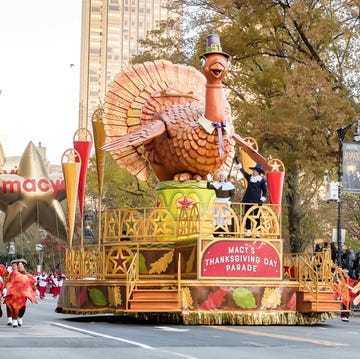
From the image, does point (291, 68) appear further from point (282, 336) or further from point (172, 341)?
point (172, 341)

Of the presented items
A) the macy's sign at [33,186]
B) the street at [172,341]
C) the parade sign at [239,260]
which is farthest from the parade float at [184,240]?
the macy's sign at [33,186]

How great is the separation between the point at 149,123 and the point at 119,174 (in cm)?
3193

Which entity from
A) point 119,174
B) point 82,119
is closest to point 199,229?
point 119,174

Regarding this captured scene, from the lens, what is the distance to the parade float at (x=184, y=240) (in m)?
19.8

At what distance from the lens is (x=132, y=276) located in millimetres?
19828

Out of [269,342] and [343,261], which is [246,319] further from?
[343,261]

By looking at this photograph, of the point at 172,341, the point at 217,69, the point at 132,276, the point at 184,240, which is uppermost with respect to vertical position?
the point at 217,69

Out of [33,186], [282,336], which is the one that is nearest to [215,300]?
[282,336]

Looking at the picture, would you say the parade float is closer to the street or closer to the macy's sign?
the street

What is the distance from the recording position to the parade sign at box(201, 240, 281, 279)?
1994cm

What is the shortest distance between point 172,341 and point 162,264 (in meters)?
6.80

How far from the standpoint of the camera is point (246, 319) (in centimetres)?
1988

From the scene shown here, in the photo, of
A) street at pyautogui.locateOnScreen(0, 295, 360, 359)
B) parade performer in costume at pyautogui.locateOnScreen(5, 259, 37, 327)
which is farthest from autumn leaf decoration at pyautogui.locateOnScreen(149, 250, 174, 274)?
parade performer in costume at pyautogui.locateOnScreen(5, 259, 37, 327)

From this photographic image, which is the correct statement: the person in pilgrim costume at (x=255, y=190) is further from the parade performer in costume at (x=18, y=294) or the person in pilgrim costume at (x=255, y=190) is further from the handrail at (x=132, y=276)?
the parade performer in costume at (x=18, y=294)
